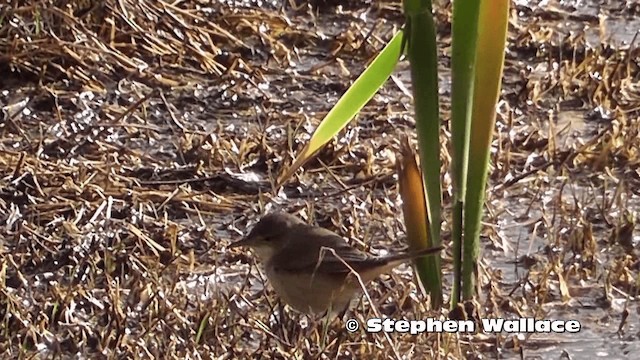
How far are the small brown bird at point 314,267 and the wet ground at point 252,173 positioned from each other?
8 centimetres

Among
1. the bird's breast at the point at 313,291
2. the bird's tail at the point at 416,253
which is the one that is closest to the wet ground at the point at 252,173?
the bird's breast at the point at 313,291

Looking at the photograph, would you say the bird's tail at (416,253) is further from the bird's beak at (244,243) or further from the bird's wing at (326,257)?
the bird's beak at (244,243)

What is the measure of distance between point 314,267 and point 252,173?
3.99 feet

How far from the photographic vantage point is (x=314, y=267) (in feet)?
16.8

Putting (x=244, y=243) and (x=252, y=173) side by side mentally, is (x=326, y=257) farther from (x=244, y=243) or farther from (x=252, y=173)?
(x=252, y=173)

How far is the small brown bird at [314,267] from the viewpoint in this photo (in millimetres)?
4938

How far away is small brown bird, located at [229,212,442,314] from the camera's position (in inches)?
194

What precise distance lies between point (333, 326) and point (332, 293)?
0.68ft

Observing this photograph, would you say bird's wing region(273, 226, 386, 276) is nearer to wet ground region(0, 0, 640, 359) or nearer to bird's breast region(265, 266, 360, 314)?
bird's breast region(265, 266, 360, 314)

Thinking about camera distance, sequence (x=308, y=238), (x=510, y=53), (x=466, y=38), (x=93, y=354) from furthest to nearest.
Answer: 1. (x=510, y=53)
2. (x=308, y=238)
3. (x=93, y=354)
4. (x=466, y=38)

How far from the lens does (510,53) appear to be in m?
7.48

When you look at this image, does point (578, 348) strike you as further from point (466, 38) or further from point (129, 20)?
point (129, 20)

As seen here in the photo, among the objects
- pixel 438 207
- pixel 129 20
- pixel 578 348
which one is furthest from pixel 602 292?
pixel 129 20

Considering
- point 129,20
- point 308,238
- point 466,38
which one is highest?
point 129,20
